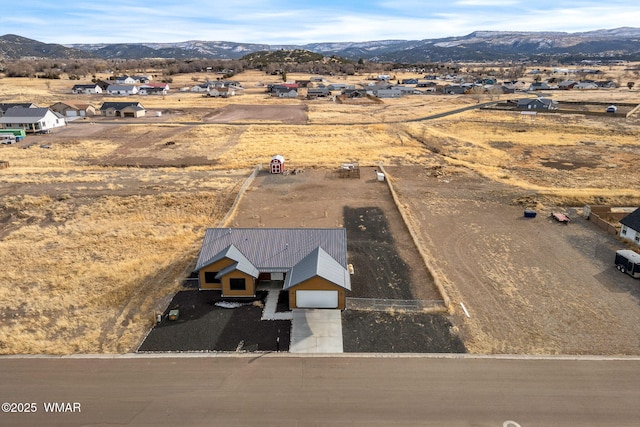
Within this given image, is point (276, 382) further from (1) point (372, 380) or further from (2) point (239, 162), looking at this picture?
(2) point (239, 162)

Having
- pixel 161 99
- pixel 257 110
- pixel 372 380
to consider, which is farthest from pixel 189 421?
pixel 161 99

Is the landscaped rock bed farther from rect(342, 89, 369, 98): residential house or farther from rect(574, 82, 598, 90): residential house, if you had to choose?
rect(574, 82, 598, 90): residential house

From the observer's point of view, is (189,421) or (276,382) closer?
(189,421)

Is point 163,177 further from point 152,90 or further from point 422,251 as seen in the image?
Result: point 152,90

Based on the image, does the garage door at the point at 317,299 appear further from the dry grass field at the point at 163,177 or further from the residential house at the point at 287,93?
the residential house at the point at 287,93

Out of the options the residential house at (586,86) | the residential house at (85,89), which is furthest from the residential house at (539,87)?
the residential house at (85,89)

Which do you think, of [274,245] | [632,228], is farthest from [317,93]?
[274,245]
